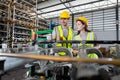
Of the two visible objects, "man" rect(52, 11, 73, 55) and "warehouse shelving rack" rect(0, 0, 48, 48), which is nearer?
"man" rect(52, 11, 73, 55)

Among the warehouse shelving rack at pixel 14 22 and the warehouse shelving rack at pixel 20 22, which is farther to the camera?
the warehouse shelving rack at pixel 20 22

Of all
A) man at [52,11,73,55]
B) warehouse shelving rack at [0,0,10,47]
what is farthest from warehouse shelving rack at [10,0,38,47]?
man at [52,11,73,55]

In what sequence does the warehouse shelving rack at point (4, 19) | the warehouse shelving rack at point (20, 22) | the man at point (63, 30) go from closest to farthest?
the man at point (63, 30), the warehouse shelving rack at point (4, 19), the warehouse shelving rack at point (20, 22)

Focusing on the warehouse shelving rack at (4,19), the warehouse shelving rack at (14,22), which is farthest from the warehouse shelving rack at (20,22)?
the warehouse shelving rack at (4,19)

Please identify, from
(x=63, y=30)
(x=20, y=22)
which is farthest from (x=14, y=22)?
(x=63, y=30)

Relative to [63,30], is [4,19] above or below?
above

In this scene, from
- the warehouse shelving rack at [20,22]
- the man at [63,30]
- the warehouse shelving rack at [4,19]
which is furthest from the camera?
the warehouse shelving rack at [20,22]

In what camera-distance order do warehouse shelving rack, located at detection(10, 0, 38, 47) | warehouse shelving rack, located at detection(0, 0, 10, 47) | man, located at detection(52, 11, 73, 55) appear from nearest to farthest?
man, located at detection(52, 11, 73, 55) → warehouse shelving rack, located at detection(0, 0, 10, 47) → warehouse shelving rack, located at detection(10, 0, 38, 47)

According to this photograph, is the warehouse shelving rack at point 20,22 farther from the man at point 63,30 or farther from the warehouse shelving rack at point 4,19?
the man at point 63,30

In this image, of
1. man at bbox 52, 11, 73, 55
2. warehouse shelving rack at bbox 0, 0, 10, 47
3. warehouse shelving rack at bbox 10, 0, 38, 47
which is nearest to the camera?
man at bbox 52, 11, 73, 55

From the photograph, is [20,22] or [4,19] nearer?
[4,19]

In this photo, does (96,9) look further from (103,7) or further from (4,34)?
(4,34)

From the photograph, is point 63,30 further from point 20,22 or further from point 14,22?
point 20,22

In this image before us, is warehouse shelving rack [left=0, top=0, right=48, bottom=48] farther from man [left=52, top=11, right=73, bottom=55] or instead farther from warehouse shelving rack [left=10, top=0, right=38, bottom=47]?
man [left=52, top=11, right=73, bottom=55]
